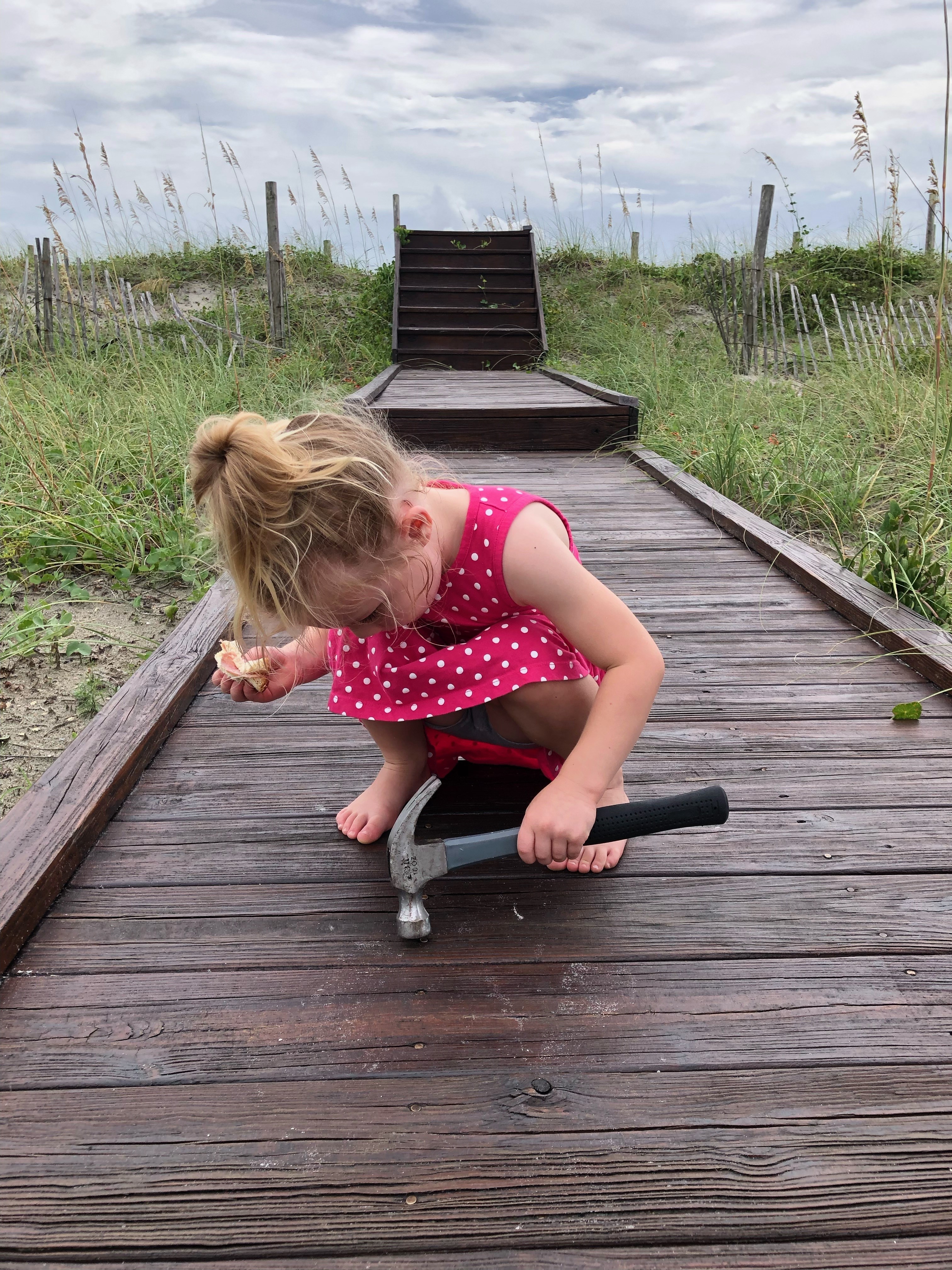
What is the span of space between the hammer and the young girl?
4 cm

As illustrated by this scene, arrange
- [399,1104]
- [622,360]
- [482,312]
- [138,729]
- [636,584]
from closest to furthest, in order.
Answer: [399,1104], [138,729], [636,584], [622,360], [482,312]

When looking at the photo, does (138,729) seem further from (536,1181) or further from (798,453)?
(798,453)

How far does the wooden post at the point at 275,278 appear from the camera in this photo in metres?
9.34

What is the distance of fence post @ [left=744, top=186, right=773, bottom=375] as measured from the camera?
9.56 metres

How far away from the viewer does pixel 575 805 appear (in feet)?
4.31

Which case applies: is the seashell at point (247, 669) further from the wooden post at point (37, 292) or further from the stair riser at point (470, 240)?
the stair riser at point (470, 240)

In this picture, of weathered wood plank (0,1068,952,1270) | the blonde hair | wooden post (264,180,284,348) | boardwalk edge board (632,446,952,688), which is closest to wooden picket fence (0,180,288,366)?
wooden post (264,180,284,348)

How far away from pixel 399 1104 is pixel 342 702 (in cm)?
70

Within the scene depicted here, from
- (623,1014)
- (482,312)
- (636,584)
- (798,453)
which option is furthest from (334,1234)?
(482,312)

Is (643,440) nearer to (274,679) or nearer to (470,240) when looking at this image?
(274,679)

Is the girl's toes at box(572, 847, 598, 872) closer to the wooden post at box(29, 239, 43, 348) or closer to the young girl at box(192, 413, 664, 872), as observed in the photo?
the young girl at box(192, 413, 664, 872)

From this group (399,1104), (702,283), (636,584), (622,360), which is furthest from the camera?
(702,283)

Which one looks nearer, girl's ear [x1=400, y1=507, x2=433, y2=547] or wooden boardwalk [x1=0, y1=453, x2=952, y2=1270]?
wooden boardwalk [x1=0, y1=453, x2=952, y2=1270]

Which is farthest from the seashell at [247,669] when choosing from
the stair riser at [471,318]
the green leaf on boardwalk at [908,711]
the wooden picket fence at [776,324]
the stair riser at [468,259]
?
the stair riser at [468,259]
